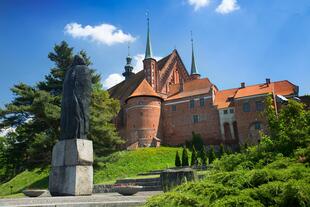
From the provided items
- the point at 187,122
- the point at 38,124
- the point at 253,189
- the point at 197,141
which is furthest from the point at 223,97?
the point at 253,189

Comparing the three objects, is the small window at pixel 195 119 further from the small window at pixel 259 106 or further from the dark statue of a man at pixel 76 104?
the dark statue of a man at pixel 76 104

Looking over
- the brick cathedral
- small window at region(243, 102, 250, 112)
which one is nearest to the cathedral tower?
the brick cathedral

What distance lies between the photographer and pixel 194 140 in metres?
45.2

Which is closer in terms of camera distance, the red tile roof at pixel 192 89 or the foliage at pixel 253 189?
the foliage at pixel 253 189

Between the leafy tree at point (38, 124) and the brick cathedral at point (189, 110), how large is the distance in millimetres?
14666

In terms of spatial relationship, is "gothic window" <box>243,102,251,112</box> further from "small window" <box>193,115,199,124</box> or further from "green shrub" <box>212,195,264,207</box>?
"green shrub" <box>212,195,264,207</box>

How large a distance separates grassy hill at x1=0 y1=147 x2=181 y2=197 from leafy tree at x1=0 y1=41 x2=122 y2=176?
1622 millimetres

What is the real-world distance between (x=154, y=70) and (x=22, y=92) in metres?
27.9

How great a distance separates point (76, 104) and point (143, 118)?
36.0m

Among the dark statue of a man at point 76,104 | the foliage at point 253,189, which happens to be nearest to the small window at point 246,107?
the dark statue of a man at point 76,104

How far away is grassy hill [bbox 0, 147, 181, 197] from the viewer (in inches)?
1131

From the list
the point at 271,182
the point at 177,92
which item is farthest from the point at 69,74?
the point at 177,92

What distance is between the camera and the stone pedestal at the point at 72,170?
362 inches

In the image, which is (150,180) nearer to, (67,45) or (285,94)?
(67,45)
